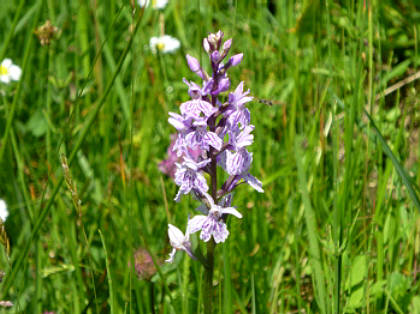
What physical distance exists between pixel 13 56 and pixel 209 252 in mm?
2188

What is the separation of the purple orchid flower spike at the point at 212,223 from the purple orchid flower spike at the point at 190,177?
0.03 m

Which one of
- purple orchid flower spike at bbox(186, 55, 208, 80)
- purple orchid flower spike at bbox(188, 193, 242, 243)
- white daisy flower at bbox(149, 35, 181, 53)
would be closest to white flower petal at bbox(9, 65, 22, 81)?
white daisy flower at bbox(149, 35, 181, 53)

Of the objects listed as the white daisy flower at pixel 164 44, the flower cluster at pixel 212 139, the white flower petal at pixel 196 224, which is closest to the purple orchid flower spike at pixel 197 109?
the flower cluster at pixel 212 139

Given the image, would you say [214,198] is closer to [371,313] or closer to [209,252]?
[209,252]

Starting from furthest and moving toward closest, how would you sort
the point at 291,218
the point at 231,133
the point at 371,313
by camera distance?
the point at 291,218 → the point at 371,313 → the point at 231,133

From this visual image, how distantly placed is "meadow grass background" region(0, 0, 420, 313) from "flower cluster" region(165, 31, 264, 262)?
0.31ft

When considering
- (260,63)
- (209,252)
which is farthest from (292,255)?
(260,63)

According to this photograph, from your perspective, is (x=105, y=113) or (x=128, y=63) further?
(x=128, y=63)

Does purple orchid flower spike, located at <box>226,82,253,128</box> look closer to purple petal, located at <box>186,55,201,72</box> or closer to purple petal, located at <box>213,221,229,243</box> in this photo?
purple petal, located at <box>186,55,201,72</box>

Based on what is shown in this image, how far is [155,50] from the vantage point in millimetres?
2967

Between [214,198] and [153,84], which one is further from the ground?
[153,84]

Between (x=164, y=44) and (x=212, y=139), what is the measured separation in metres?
1.89

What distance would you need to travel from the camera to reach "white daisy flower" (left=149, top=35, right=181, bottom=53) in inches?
115

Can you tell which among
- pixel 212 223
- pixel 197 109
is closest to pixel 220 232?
pixel 212 223
